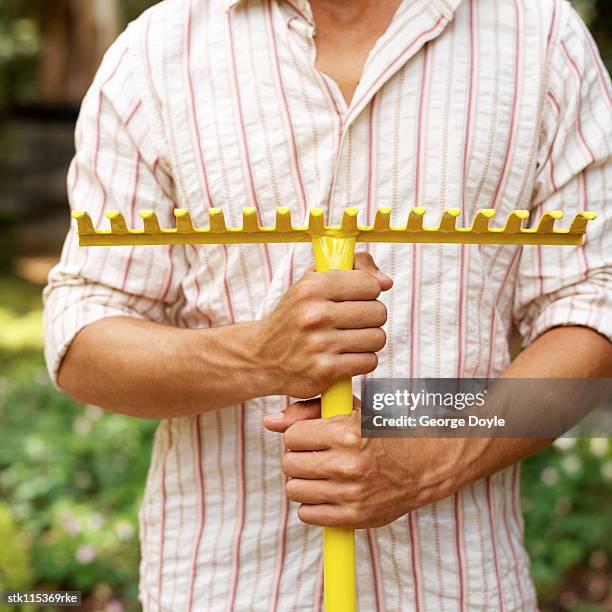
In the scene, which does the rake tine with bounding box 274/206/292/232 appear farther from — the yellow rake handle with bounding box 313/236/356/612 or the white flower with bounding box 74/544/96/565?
the white flower with bounding box 74/544/96/565

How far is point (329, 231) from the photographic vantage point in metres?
1.07

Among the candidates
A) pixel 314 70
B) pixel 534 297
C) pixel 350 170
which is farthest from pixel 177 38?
pixel 534 297

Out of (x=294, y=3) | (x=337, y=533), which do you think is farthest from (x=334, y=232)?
(x=294, y=3)

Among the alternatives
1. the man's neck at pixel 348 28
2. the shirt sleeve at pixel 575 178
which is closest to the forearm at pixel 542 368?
the shirt sleeve at pixel 575 178

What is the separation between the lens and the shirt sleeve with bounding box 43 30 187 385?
139 centimetres

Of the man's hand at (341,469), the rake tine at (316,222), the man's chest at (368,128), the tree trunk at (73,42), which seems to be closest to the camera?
the rake tine at (316,222)

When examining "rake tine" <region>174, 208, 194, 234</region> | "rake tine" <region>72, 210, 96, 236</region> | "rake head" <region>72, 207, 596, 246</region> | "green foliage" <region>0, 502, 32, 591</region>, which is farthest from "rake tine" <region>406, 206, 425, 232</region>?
"green foliage" <region>0, 502, 32, 591</region>

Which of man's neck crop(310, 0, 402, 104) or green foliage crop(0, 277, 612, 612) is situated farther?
green foliage crop(0, 277, 612, 612)

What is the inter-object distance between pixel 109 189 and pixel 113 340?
226mm

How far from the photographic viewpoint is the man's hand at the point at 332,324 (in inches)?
43.6

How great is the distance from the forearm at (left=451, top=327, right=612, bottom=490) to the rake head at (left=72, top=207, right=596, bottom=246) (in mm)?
315

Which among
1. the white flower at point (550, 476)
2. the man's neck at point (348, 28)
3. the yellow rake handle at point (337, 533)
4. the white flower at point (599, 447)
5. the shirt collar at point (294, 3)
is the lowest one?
the yellow rake handle at point (337, 533)

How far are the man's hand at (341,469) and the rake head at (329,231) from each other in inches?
9.2

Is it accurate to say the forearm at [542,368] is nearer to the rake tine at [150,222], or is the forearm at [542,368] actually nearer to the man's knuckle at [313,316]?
the man's knuckle at [313,316]
